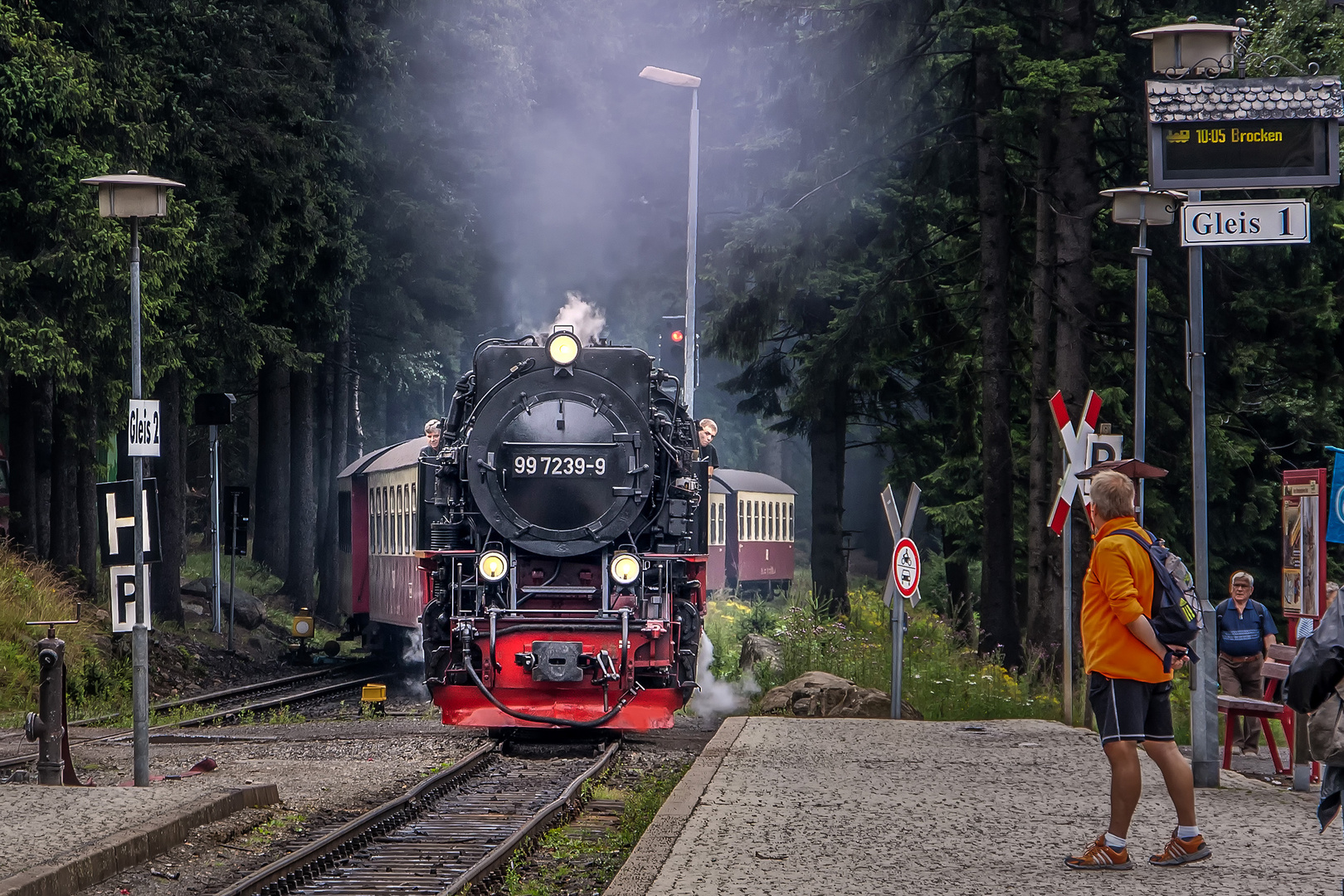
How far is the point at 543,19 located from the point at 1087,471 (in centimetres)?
2415

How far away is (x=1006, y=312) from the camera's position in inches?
852

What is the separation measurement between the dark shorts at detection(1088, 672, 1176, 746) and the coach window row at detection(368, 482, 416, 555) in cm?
1457

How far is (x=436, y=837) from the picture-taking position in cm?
970

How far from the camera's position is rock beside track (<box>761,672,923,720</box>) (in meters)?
15.6

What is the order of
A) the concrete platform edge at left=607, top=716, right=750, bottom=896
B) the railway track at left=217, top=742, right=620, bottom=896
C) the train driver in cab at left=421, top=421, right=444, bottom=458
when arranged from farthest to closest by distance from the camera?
the train driver in cab at left=421, top=421, right=444, bottom=458 → the railway track at left=217, top=742, right=620, bottom=896 → the concrete platform edge at left=607, top=716, right=750, bottom=896

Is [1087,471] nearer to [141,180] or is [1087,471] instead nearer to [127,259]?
[141,180]

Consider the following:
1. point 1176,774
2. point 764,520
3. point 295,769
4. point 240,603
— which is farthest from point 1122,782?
point 764,520

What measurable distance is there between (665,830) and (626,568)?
606cm

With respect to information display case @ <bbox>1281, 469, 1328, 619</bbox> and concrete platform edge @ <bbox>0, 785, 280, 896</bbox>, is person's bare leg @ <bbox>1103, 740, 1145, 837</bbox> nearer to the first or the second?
information display case @ <bbox>1281, 469, 1328, 619</bbox>

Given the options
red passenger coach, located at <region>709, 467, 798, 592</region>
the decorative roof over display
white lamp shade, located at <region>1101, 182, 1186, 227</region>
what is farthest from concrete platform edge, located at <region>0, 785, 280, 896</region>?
red passenger coach, located at <region>709, 467, 798, 592</region>

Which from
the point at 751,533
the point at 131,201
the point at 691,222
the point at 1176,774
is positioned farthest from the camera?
the point at 751,533

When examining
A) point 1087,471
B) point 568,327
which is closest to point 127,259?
point 568,327

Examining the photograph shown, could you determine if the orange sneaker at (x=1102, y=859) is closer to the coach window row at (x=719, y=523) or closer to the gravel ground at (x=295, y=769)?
the gravel ground at (x=295, y=769)

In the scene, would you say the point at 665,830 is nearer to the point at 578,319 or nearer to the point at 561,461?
the point at 561,461
